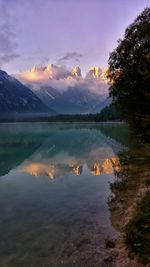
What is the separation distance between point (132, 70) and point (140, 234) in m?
37.7

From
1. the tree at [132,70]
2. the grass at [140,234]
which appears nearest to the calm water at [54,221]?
the grass at [140,234]

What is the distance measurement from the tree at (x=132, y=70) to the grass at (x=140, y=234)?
30231mm

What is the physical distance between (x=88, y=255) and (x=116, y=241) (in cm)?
180

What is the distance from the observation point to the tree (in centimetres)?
4946

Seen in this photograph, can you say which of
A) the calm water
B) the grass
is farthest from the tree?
the grass

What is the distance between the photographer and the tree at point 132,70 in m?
49.5

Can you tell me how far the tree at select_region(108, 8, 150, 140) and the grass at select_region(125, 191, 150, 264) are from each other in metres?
30.2

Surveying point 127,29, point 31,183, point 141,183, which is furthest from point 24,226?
point 127,29

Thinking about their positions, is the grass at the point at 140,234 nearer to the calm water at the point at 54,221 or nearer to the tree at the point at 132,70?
Result: the calm water at the point at 54,221

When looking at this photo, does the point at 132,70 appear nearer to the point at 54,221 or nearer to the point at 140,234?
the point at 54,221

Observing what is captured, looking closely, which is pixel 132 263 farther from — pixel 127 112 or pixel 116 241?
pixel 127 112

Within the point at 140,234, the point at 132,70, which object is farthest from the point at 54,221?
the point at 132,70

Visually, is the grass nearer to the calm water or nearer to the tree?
the calm water

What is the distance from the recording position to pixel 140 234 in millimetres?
15922
